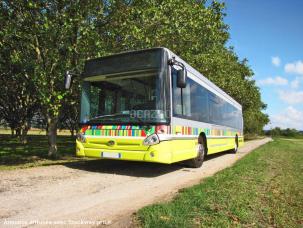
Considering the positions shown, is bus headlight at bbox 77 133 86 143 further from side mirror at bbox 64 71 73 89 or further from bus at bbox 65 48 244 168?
side mirror at bbox 64 71 73 89

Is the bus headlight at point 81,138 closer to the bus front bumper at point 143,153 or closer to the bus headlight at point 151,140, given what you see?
the bus front bumper at point 143,153

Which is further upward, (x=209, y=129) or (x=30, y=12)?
(x=30, y=12)

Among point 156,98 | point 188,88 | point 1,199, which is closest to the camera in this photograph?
point 1,199

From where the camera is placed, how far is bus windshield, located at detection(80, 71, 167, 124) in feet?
26.0

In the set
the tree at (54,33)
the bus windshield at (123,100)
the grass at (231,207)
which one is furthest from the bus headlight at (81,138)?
the grass at (231,207)

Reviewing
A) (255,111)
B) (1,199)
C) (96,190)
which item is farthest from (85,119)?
(255,111)

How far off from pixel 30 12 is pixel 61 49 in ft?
5.53

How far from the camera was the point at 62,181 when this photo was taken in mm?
7246

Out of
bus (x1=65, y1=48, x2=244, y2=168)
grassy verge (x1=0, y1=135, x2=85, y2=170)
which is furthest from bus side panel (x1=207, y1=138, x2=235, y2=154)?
grassy verge (x1=0, y1=135, x2=85, y2=170)

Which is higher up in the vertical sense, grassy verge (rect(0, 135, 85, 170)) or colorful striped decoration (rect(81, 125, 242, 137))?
colorful striped decoration (rect(81, 125, 242, 137))

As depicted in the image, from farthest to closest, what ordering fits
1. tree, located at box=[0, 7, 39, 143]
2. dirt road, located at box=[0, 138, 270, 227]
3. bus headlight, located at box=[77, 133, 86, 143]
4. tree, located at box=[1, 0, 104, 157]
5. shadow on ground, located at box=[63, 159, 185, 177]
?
1. tree, located at box=[0, 7, 39, 143]
2. tree, located at box=[1, 0, 104, 157]
3. shadow on ground, located at box=[63, 159, 185, 177]
4. bus headlight, located at box=[77, 133, 86, 143]
5. dirt road, located at box=[0, 138, 270, 227]

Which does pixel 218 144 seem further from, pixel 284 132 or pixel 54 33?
pixel 284 132

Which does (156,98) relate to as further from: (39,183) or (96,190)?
(39,183)

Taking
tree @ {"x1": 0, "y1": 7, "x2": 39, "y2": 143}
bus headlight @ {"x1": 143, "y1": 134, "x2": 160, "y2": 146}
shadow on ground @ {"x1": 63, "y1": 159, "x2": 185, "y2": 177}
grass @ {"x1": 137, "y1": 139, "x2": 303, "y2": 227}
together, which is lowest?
grass @ {"x1": 137, "y1": 139, "x2": 303, "y2": 227}
